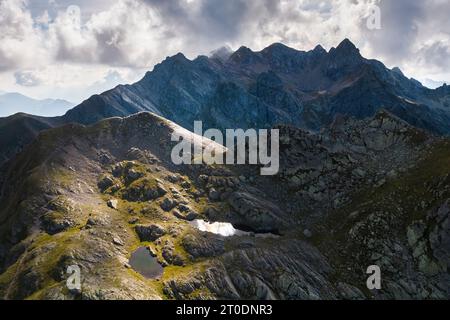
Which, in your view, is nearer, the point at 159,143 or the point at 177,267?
the point at 177,267

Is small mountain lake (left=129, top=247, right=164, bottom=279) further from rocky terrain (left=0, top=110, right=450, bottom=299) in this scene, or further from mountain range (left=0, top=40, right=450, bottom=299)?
rocky terrain (left=0, top=110, right=450, bottom=299)

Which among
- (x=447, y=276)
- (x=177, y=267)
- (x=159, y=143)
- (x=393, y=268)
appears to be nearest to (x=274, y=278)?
(x=177, y=267)

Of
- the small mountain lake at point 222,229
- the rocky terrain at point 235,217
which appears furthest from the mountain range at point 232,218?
the small mountain lake at point 222,229

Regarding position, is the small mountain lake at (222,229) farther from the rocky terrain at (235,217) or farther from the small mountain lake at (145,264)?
the small mountain lake at (145,264)

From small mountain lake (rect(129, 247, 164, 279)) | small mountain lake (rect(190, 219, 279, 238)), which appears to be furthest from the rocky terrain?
small mountain lake (rect(190, 219, 279, 238))

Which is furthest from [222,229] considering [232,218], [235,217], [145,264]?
[145,264]

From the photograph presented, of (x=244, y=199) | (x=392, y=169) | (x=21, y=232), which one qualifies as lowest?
(x=21, y=232)
